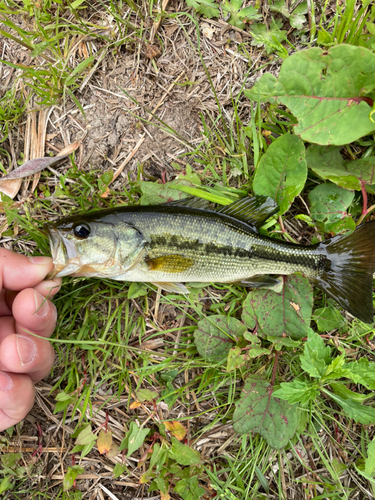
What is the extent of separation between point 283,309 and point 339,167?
1.62 meters

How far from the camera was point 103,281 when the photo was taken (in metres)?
3.62

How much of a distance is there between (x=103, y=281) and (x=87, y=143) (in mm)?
1617

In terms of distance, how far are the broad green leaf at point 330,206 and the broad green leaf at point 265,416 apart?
1.84m

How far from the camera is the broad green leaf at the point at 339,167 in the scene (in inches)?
130

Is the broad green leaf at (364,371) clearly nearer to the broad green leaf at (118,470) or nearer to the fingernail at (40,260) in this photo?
the broad green leaf at (118,470)

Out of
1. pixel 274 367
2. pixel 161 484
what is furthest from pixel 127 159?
pixel 161 484

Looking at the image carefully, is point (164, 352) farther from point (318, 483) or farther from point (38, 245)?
point (318, 483)

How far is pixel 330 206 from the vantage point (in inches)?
136

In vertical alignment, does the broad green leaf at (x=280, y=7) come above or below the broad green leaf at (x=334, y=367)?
above

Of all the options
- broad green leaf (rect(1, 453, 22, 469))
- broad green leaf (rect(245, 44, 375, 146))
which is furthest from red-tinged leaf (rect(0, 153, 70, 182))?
broad green leaf (rect(1, 453, 22, 469))

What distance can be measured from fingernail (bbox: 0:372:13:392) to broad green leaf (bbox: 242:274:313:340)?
2346mm

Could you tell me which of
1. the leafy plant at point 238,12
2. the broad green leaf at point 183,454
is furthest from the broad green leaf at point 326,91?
the broad green leaf at point 183,454

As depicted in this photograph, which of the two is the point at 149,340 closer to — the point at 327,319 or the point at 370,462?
the point at 327,319

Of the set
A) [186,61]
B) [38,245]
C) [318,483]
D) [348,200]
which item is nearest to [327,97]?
[348,200]
